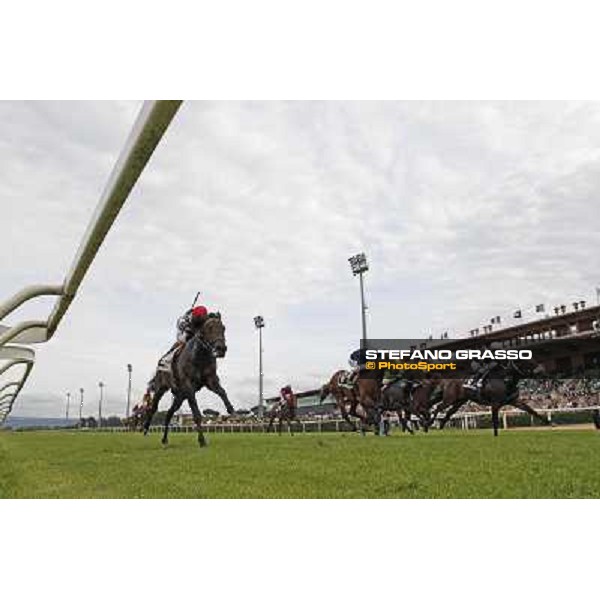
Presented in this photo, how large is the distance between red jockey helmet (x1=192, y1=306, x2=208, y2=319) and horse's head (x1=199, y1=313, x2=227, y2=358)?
153 millimetres

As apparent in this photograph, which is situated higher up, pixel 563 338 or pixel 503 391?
pixel 563 338

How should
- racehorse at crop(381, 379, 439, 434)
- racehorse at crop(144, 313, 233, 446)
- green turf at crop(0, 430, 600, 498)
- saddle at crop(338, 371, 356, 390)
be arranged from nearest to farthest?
green turf at crop(0, 430, 600, 498) < racehorse at crop(144, 313, 233, 446) < saddle at crop(338, 371, 356, 390) < racehorse at crop(381, 379, 439, 434)

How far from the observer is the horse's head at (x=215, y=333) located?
1073cm

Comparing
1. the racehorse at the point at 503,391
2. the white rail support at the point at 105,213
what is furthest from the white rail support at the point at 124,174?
the racehorse at the point at 503,391

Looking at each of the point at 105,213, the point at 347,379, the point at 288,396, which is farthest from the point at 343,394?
the point at 105,213

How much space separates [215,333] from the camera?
10836 mm

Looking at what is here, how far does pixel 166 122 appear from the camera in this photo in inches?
126

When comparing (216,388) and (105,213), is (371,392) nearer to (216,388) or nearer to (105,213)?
(216,388)

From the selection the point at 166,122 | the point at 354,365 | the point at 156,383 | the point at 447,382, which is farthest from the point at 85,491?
the point at 447,382

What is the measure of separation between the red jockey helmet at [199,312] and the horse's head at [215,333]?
6.0 inches

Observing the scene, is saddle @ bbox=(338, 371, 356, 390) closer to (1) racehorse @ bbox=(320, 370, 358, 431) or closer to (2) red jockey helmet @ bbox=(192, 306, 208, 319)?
(1) racehorse @ bbox=(320, 370, 358, 431)

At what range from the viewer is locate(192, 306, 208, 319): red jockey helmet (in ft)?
36.2

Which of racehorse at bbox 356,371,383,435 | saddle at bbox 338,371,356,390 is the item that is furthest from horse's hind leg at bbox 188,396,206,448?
saddle at bbox 338,371,356,390

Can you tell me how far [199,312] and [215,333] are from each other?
0.53 meters
